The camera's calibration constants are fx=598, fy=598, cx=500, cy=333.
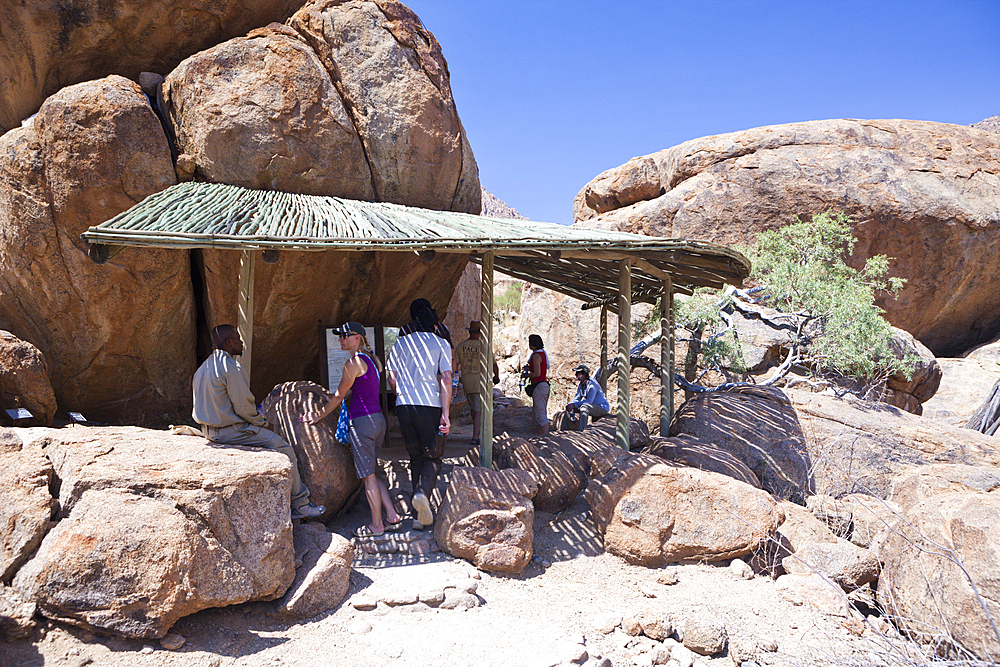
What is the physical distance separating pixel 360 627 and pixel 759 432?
16.9ft

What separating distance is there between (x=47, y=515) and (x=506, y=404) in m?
7.23

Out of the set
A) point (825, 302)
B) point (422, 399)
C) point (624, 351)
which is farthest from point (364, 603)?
point (825, 302)

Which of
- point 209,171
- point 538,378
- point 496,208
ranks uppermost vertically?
point 209,171

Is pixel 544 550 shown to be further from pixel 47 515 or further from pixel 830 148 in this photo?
pixel 830 148

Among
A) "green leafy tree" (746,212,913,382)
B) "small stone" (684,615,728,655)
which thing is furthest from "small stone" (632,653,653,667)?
"green leafy tree" (746,212,913,382)

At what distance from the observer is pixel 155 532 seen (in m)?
3.63

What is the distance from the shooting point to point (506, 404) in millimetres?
10281

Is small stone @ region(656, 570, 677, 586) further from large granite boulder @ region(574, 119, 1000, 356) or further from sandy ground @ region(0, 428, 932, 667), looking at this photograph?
large granite boulder @ region(574, 119, 1000, 356)

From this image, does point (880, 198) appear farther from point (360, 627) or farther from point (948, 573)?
point (360, 627)

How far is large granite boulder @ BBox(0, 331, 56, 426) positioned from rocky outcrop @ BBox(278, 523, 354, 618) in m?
3.53

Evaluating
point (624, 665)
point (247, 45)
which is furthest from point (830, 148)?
point (624, 665)

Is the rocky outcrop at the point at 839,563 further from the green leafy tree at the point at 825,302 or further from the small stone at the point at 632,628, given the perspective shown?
the green leafy tree at the point at 825,302

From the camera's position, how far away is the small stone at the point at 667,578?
5.08m

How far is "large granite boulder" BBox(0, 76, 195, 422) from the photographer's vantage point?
6.44 metres
